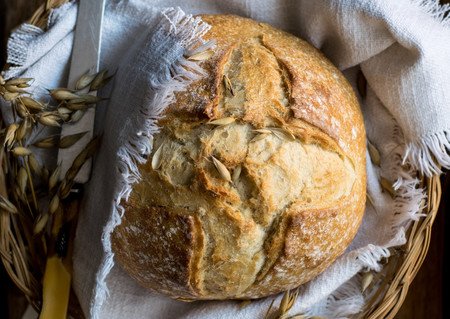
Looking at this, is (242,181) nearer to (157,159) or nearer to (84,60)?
(157,159)

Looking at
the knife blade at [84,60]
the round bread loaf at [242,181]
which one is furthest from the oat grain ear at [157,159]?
the knife blade at [84,60]

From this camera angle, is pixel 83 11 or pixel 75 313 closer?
pixel 83 11

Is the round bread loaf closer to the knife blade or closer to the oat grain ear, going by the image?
the oat grain ear

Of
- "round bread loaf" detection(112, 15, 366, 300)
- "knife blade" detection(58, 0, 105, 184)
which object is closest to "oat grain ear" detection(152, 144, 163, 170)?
"round bread loaf" detection(112, 15, 366, 300)

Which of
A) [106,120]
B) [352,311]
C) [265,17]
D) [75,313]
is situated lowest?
[75,313]

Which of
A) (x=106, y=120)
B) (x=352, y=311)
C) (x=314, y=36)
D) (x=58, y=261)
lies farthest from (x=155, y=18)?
(x=352, y=311)

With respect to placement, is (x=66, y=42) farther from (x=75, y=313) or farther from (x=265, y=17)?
(x=75, y=313)

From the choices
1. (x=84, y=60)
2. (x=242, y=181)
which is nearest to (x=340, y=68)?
(x=242, y=181)
